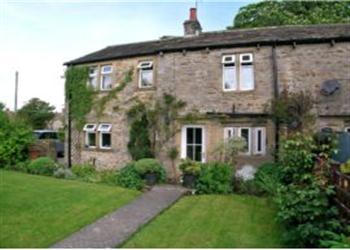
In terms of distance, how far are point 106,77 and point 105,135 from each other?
2.94 m

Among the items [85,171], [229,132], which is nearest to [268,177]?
[229,132]

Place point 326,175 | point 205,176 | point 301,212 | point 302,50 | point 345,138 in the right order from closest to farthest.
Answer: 1. point 301,212
2. point 326,175
3. point 345,138
4. point 205,176
5. point 302,50

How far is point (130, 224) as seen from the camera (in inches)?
392

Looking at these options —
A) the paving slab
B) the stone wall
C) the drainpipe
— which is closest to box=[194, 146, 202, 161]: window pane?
the stone wall

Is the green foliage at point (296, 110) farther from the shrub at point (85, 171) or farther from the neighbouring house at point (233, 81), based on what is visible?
the shrub at point (85, 171)

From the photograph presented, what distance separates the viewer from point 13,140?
70.2ft

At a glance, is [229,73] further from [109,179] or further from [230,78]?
[109,179]

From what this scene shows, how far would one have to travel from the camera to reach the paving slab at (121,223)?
843cm

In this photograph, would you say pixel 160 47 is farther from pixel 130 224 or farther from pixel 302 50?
pixel 130 224

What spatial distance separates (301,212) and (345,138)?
5037 millimetres

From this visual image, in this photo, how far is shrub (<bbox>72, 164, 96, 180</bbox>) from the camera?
18.1m

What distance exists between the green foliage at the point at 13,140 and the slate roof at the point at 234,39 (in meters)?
4.27

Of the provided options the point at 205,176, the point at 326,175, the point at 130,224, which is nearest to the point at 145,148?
the point at 205,176

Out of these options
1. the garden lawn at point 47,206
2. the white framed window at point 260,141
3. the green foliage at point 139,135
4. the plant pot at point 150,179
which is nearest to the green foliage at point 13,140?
the garden lawn at point 47,206
